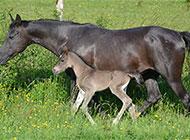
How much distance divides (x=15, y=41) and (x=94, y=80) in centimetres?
175

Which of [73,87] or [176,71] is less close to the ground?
[176,71]

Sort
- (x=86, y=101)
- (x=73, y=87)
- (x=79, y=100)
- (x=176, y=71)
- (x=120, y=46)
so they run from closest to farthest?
1. (x=86, y=101)
2. (x=176, y=71)
3. (x=79, y=100)
4. (x=120, y=46)
5. (x=73, y=87)

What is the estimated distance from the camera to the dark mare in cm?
937

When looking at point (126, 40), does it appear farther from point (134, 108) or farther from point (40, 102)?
point (40, 102)

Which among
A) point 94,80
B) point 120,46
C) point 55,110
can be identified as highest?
point 120,46

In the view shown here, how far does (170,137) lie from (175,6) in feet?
89.0

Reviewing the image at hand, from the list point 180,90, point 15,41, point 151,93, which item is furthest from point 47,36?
point 180,90

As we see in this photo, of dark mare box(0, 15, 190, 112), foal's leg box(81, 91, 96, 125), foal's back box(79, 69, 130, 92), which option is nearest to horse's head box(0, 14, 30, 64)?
dark mare box(0, 15, 190, 112)

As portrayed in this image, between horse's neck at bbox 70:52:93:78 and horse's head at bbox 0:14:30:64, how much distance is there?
1088mm

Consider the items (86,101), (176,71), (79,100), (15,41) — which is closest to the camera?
(86,101)

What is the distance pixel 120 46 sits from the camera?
9586 millimetres

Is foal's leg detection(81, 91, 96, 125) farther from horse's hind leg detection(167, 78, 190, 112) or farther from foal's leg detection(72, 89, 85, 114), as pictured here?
horse's hind leg detection(167, 78, 190, 112)

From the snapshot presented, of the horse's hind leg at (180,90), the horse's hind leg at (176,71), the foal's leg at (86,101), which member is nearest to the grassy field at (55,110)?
the foal's leg at (86,101)

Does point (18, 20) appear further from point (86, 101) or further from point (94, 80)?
point (86, 101)
